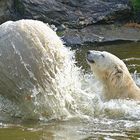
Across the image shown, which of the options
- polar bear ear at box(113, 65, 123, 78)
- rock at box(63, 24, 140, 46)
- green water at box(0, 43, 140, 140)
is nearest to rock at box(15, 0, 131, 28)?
rock at box(63, 24, 140, 46)

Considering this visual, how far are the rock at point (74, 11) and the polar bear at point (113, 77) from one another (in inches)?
381

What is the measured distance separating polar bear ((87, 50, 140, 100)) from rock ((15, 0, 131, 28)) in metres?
9.67

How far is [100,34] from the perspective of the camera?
16.7m

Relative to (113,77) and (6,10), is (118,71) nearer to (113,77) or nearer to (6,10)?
(113,77)

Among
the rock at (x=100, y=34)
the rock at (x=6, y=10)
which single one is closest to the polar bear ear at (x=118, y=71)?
the rock at (x=100, y=34)

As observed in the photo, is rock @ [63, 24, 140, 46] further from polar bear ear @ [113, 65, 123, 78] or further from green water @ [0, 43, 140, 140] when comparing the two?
green water @ [0, 43, 140, 140]

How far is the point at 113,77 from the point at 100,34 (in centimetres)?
897

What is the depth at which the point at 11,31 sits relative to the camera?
6.43 m

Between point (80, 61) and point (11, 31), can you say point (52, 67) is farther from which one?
point (80, 61)

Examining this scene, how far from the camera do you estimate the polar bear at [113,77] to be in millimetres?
7770

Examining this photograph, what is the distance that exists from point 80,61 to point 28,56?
5896mm

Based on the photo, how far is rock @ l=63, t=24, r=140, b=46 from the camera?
1573 cm

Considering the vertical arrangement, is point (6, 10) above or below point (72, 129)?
above

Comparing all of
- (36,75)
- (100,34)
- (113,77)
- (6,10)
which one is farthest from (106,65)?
(6,10)
